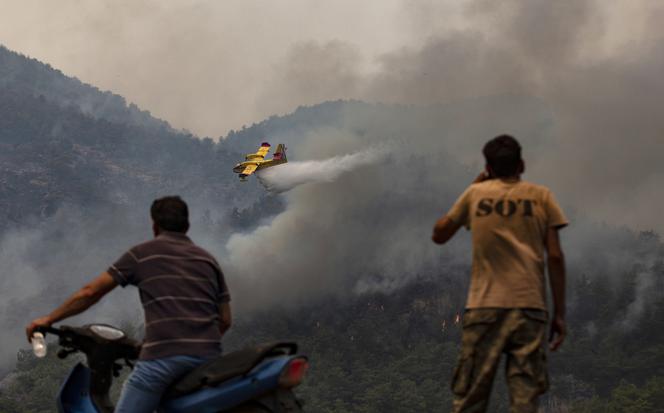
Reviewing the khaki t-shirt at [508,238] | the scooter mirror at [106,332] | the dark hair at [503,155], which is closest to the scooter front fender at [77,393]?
the scooter mirror at [106,332]

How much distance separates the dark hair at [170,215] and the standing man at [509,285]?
2287mm

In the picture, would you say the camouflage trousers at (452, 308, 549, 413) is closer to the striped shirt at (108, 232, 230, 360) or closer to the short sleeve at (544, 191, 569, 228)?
the short sleeve at (544, 191, 569, 228)

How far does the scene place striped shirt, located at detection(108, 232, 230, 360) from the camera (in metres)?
9.64

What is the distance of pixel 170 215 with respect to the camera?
10.2 meters

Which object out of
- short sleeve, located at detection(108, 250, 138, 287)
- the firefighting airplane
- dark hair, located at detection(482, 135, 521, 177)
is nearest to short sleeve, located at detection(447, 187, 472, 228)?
dark hair, located at detection(482, 135, 521, 177)

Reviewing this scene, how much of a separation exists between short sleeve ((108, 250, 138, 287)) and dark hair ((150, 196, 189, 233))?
1.54 feet

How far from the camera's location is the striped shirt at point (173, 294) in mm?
9641

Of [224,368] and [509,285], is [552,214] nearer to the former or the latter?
[509,285]

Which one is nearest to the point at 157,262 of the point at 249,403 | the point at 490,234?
the point at 249,403

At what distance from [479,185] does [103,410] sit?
159 inches

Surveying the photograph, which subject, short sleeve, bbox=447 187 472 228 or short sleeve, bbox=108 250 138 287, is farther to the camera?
short sleeve, bbox=447 187 472 228

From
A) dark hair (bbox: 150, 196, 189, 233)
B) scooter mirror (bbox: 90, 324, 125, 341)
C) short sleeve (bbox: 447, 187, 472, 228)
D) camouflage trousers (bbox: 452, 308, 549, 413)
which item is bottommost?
camouflage trousers (bbox: 452, 308, 549, 413)

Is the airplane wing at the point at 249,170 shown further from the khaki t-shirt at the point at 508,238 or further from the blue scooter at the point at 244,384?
the blue scooter at the point at 244,384

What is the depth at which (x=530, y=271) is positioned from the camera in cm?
1007
